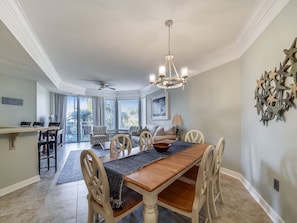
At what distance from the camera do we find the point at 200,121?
3.78 meters

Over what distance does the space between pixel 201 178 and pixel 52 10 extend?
267cm

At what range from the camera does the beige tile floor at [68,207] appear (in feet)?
5.75

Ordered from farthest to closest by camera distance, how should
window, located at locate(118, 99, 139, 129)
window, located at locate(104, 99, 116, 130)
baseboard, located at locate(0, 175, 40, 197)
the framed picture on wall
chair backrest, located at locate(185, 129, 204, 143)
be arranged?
1. window, located at locate(104, 99, 116, 130)
2. window, located at locate(118, 99, 139, 129)
3. the framed picture on wall
4. chair backrest, located at locate(185, 129, 204, 143)
5. baseboard, located at locate(0, 175, 40, 197)

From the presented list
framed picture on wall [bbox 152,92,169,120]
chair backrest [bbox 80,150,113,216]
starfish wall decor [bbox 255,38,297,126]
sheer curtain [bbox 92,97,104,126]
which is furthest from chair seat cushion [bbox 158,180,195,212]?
sheer curtain [bbox 92,97,104,126]

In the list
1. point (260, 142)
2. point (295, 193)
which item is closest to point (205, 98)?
point (260, 142)

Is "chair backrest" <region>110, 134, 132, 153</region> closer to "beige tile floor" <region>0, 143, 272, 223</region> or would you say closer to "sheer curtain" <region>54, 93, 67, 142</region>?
"beige tile floor" <region>0, 143, 272, 223</region>

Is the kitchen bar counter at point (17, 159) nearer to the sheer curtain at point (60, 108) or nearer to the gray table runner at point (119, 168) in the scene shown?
the gray table runner at point (119, 168)

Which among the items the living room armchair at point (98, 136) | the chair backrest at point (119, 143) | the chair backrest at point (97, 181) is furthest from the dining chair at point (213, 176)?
the living room armchair at point (98, 136)

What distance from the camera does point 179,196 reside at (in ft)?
4.83

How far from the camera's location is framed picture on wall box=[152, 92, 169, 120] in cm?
530

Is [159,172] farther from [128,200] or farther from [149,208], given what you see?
[128,200]

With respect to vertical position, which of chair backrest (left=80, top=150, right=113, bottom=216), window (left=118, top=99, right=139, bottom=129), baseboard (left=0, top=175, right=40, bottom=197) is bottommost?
baseboard (left=0, top=175, right=40, bottom=197)

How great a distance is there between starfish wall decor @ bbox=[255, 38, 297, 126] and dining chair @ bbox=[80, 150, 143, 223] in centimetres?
188

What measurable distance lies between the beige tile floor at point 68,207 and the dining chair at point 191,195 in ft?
1.50
